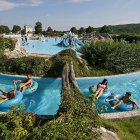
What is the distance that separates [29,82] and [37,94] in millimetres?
701

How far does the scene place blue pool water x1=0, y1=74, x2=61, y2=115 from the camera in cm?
1210

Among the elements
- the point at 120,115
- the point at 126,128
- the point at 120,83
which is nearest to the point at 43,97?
the point at 120,83

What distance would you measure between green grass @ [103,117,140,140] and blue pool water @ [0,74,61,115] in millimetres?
3787

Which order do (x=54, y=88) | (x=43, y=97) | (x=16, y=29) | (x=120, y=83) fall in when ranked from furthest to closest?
(x=16, y=29) < (x=120, y=83) < (x=54, y=88) < (x=43, y=97)

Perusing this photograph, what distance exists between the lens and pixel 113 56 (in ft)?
55.6

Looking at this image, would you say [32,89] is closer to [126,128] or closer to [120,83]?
[120,83]

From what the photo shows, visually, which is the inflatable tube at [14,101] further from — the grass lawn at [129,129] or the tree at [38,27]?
the tree at [38,27]

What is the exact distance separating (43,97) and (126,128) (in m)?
6.26

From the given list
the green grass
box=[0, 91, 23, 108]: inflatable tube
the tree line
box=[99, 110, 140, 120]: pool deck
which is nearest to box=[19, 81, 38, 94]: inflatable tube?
box=[0, 91, 23, 108]: inflatable tube

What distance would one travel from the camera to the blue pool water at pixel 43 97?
12102 millimetres

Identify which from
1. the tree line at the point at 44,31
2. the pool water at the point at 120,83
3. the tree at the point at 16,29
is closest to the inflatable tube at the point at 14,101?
the pool water at the point at 120,83

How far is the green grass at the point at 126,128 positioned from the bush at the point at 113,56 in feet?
28.1

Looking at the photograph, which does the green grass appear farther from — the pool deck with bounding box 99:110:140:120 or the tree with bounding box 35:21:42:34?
the tree with bounding box 35:21:42:34

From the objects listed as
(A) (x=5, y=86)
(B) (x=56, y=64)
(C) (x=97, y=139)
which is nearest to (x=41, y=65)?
(B) (x=56, y=64)
